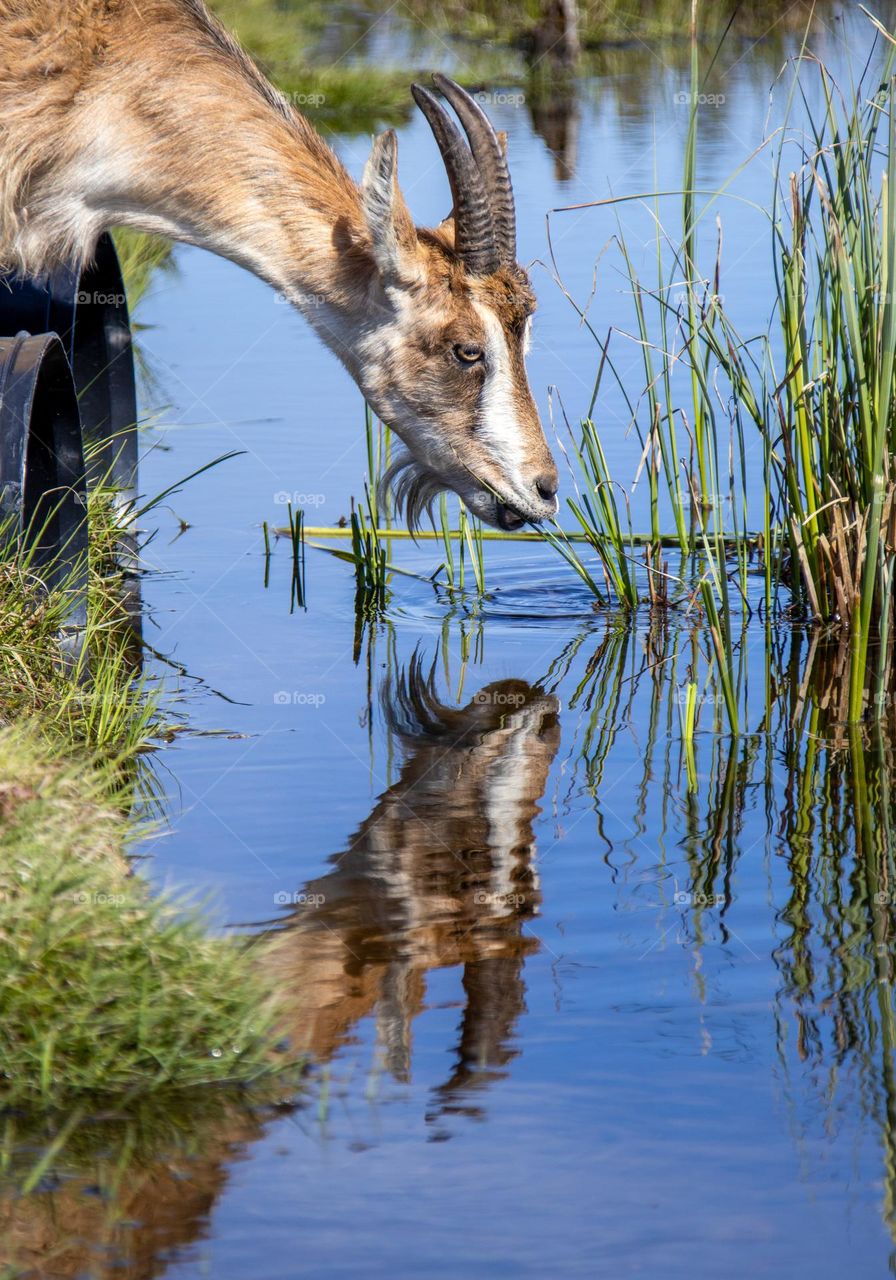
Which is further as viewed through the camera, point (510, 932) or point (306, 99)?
point (306, 99)

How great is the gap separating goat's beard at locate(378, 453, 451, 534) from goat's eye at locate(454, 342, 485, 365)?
520 millimetres

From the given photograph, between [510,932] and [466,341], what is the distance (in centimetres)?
260

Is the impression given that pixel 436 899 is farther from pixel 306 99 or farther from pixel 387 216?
pixel 306 99

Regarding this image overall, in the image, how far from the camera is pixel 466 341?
6480 mm

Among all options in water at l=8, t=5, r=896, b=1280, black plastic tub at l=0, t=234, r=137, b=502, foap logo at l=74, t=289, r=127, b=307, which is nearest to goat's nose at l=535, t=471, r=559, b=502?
water at l=8, t=5, r=896, b=1280

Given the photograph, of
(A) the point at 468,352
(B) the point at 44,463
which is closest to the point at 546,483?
(A) the point at 468,352

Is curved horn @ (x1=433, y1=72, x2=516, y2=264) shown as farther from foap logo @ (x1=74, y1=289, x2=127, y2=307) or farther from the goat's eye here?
foap logo @ (x1=74, y1=289, x2=127, y2=307)

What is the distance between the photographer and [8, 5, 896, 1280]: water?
3436mm

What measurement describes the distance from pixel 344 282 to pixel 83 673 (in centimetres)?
174

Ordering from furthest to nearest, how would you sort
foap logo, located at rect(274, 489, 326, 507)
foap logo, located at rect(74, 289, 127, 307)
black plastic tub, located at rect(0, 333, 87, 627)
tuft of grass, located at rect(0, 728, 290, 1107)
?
foap logo, located at rect(274, 489, 326, 507) < foap logo, located at rect(74, 289, 127, 307) < black plastic tub, located at rect(0, 333, 87, 627) < tuft of grass, located at rect(0, 728, 290, 1107)

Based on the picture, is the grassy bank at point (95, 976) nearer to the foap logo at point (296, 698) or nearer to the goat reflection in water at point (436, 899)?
the goat reflection in water at point (436, 899)

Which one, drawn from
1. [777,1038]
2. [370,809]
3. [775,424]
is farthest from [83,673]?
[775,424]

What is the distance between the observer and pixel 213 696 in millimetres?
6535

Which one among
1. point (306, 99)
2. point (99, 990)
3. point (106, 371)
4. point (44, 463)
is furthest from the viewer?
point (306, 99)
